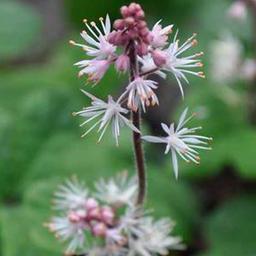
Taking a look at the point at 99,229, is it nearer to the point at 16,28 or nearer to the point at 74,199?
the point at 74,199

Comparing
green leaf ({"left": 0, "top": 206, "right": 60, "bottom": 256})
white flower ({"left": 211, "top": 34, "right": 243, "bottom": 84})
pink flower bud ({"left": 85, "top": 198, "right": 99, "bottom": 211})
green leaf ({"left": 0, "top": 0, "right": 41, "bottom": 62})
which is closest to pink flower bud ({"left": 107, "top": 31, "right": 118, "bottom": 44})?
pink flower bud ({"left": 85, "top": 198, "right": 99, "bottom": 211})

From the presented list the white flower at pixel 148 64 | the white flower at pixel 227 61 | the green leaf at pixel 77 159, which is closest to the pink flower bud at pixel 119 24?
the white flower at pixel 148 64

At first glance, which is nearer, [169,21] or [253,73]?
[253,73]

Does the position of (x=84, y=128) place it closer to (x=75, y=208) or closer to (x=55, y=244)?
(x=55, y=244)

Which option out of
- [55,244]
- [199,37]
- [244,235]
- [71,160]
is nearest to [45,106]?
[71,160]

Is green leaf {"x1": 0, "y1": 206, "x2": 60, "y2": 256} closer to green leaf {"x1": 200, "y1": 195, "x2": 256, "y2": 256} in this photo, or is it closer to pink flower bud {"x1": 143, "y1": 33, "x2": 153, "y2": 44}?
green leaf {"x1": 200, "y1": 195, "x2": 256, "y2": 256}

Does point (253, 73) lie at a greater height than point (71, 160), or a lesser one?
greater

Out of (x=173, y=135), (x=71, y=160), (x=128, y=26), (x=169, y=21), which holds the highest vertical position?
(x=169, y=21)
